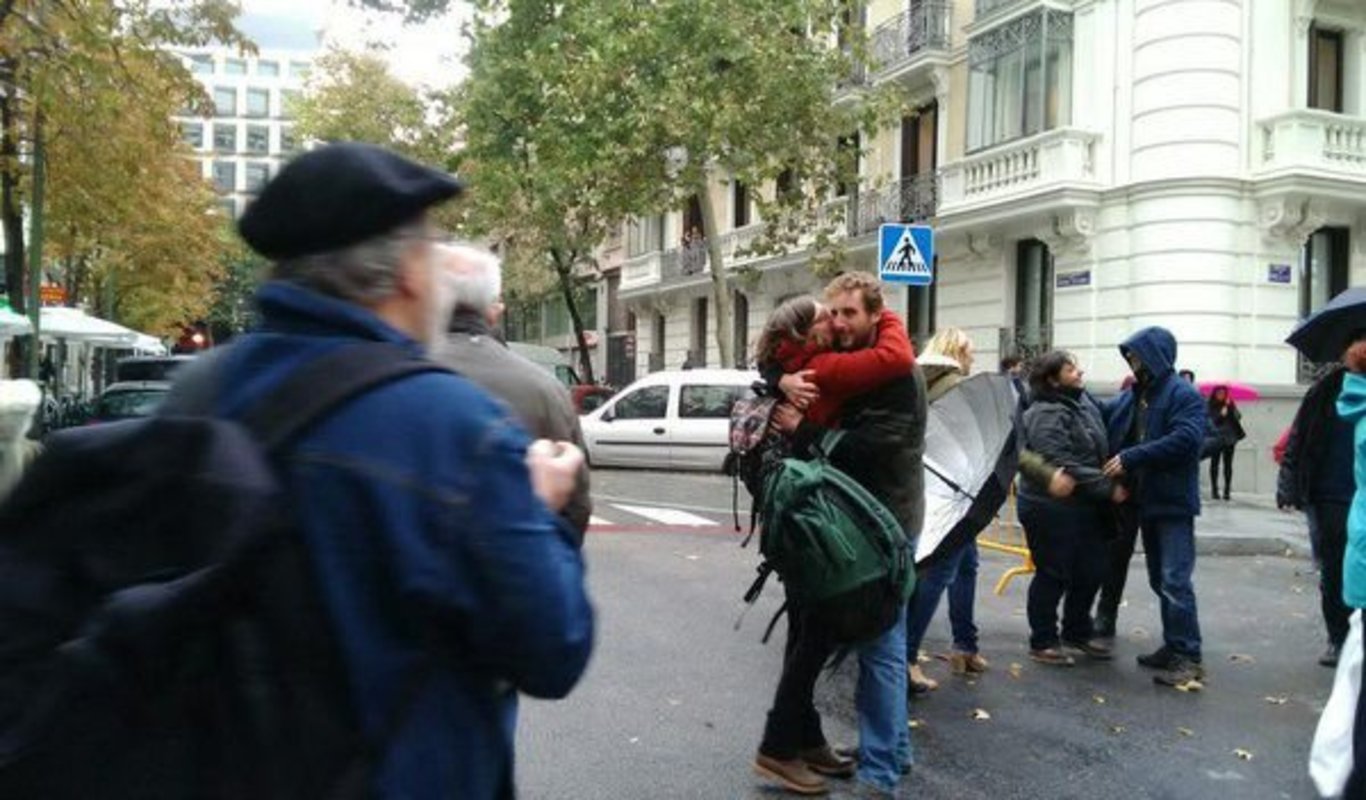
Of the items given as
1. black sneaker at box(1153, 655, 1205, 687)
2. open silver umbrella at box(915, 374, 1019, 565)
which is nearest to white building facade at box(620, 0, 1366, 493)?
black sneaker at box(1153, 655, 1205, 687)

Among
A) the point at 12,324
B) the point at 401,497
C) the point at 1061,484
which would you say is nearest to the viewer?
the point at 401,497

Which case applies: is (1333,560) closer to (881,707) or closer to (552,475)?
(881,707)

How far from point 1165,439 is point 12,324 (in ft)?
49.1

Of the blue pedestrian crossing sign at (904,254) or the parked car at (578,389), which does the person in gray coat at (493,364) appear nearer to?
the blue pedestrian crossing sign at (904,254)

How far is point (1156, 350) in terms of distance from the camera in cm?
621

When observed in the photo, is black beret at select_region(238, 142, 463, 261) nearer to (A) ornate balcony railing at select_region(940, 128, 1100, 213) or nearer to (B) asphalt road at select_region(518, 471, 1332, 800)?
(B) asphalt road at select_region(518, 471, 1332, 800)

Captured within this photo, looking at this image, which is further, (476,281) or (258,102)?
(258,102)

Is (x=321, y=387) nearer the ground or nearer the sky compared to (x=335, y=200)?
nearer the ground

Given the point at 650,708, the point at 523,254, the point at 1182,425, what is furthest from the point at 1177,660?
the point at 523,254

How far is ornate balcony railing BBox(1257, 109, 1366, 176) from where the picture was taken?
17.3 m

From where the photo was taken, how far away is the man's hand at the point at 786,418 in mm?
4223

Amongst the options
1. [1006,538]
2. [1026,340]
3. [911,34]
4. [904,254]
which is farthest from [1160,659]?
[911,34]

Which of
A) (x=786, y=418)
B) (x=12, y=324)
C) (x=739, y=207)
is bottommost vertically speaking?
A: (x=786, y=418)

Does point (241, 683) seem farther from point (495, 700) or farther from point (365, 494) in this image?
point (495, 700)
